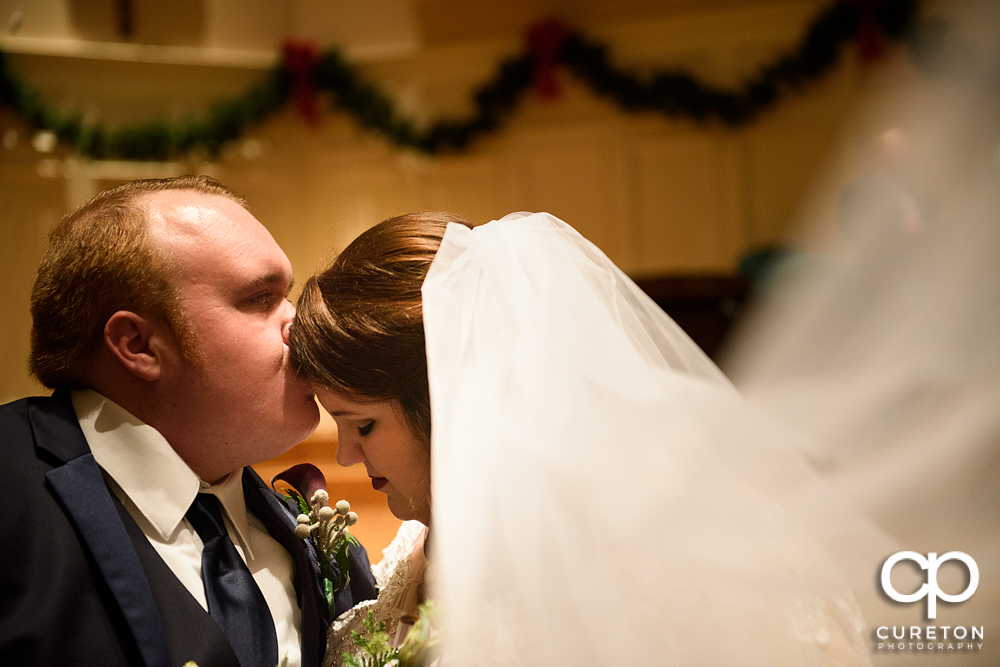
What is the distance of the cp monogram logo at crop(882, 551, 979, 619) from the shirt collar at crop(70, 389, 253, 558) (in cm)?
162

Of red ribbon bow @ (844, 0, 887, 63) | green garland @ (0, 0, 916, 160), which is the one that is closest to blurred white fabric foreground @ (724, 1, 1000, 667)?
red ribbon bow @ (844, 0, 887, 63)

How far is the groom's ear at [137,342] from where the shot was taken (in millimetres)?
1627

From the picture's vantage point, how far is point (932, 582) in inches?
81.2

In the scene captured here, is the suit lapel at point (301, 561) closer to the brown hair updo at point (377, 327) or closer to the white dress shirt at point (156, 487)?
the white dress shirt at point (156, 487)

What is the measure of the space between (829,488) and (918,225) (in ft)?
13.0

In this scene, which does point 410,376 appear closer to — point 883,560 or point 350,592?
point 350,592

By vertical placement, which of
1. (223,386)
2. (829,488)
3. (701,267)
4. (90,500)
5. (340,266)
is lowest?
(701,267)

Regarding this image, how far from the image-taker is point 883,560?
1.86 metres

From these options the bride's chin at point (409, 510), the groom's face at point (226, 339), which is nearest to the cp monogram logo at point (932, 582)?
the bride's chin at point (409, 510)

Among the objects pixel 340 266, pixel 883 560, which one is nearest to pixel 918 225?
pixel 883 560

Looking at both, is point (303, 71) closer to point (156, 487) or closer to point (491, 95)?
point (491, 95)

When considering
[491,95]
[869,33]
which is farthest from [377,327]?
[869,33]

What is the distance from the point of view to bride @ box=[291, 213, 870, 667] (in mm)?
1341
